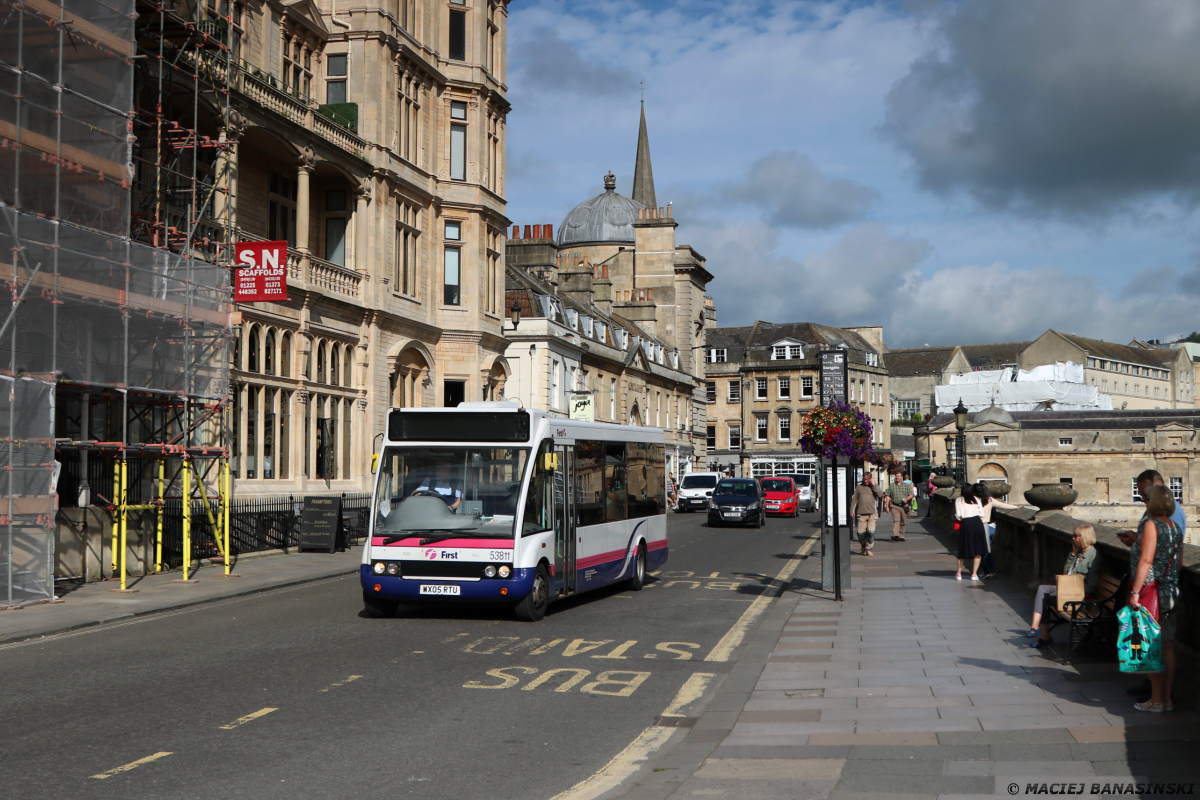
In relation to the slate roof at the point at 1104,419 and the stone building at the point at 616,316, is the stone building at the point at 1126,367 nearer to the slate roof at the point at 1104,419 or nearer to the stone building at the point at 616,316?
the slate roof at the point at 1104,419

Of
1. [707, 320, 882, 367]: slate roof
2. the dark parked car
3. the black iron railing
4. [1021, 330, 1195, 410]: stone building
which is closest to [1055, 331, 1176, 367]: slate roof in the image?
[1021, 330, 1195, 410]: stone building

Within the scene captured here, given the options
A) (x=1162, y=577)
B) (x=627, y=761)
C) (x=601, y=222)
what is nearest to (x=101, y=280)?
(x=627, y=761)

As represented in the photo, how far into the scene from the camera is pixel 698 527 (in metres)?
38.2

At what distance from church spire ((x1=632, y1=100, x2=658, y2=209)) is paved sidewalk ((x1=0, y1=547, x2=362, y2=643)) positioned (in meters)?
75.8

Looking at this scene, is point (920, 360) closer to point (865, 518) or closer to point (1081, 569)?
point (865, 518)

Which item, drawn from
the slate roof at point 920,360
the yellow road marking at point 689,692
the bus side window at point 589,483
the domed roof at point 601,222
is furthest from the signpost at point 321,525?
the slate roof at point 920,360

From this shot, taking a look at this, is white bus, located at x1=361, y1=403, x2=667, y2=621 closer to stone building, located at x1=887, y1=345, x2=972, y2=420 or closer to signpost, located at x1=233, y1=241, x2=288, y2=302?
signpost, located at x1=233, y1=241, x2=288, y2=302

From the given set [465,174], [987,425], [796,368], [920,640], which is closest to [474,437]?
[920,640]

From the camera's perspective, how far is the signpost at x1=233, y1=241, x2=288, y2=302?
23.6 m

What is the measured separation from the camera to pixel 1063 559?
1406 centimetres

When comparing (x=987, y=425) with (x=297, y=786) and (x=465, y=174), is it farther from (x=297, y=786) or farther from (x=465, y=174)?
(x=297, y=786)

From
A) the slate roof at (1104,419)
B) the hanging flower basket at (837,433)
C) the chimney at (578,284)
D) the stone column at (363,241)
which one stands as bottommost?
the hanging flower basket at (837,433)

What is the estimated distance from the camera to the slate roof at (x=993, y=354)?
415ft

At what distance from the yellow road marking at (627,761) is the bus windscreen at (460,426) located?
5.32 m
